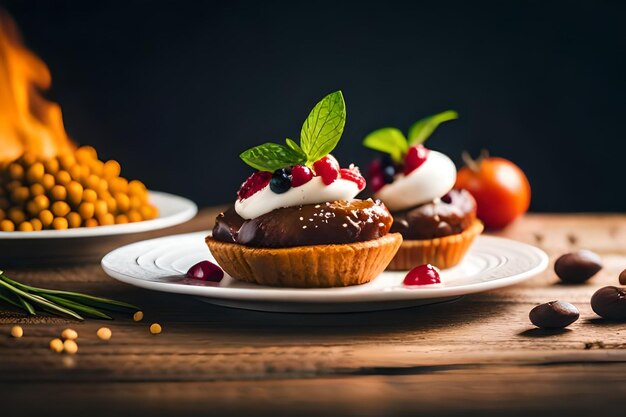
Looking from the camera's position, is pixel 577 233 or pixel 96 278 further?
pixel 577 233

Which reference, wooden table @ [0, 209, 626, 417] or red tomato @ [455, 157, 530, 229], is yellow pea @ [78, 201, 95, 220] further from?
red tomato @ [455, 157, 530, 229]

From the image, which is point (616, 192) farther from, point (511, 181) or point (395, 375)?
point (395, 375)

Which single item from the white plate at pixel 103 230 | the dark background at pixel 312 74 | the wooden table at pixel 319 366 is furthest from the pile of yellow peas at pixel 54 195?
the dark background at pixel 312 74

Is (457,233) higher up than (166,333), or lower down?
higher up

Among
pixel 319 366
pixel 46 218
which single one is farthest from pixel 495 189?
pixel 319 366

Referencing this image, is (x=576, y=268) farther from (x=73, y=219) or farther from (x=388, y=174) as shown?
(x=73, y=219)

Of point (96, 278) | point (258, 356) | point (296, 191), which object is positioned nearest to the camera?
point (258, 356)

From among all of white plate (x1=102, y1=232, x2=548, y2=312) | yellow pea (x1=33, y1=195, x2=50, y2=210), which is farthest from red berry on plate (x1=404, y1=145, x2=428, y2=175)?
yellow pea (x1=33, y1=195, x2=50, y2=210)

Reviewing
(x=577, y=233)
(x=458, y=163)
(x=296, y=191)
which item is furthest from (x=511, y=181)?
(x=296, y=191)
